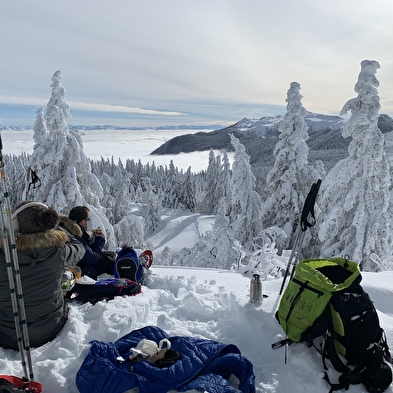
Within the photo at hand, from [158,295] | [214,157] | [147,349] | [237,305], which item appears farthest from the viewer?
[214,157]

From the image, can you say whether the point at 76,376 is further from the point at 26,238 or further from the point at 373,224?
the point at 373,224

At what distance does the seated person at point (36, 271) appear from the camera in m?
3.33

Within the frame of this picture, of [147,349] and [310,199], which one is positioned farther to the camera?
[310,199]

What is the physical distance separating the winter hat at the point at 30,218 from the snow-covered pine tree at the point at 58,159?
11.7 metres

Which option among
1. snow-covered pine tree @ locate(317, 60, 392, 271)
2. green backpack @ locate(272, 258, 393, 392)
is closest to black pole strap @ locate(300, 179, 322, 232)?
green backpack @ locate(272, 258, 393, 392)

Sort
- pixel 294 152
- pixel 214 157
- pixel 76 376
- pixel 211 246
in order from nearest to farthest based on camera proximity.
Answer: pixel 76 376 < pixel 294 152 < pixel 211 246 < pixel 214 157

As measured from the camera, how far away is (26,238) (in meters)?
3.31

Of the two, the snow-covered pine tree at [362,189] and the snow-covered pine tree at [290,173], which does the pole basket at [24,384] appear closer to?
the snow-covered pine tree at [362,189]

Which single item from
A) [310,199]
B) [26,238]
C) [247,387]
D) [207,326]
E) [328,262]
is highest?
[310,199]

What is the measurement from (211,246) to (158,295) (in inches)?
618

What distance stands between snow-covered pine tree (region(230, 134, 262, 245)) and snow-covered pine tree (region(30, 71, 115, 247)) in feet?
31.7

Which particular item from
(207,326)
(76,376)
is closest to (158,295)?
(207,326)

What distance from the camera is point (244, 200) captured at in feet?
71.6

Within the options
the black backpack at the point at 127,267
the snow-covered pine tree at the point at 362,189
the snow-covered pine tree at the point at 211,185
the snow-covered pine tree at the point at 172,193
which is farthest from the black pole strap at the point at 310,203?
the snow-covered pine tree at the point at 172,193
